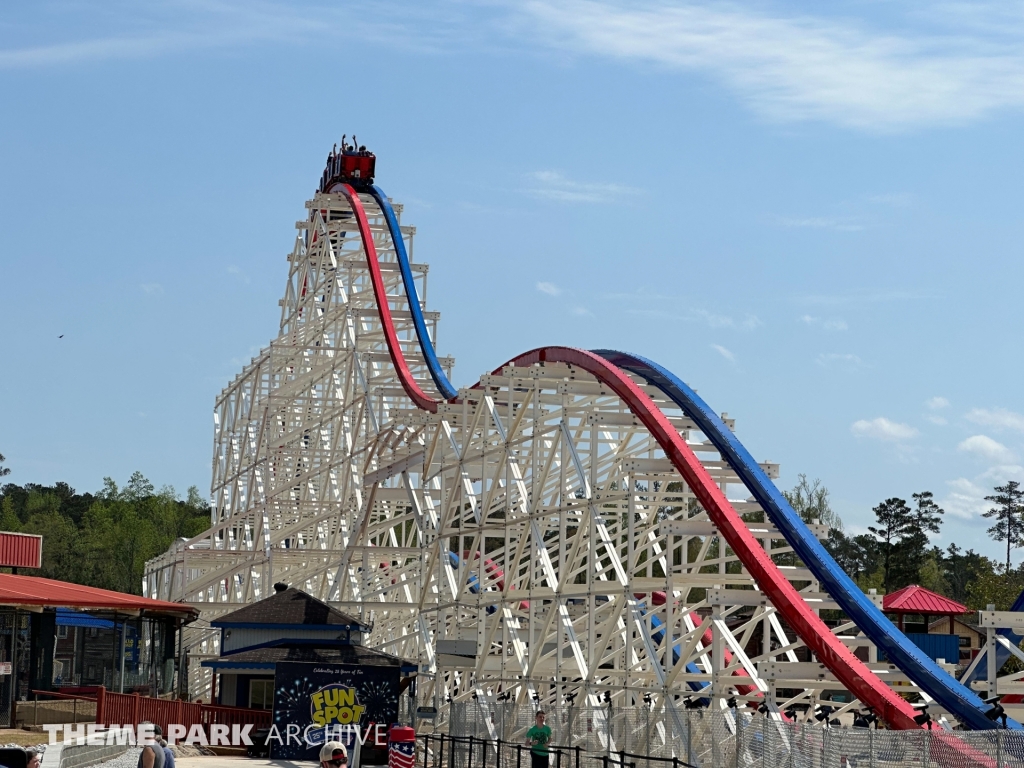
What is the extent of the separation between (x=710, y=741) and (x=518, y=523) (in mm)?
10308

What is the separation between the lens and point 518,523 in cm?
2692

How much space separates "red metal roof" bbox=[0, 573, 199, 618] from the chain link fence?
7.72 meters

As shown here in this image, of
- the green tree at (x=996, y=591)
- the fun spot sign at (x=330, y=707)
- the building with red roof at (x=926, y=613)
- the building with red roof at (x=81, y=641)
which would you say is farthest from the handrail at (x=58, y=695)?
the green tree at (x=996, y=591)

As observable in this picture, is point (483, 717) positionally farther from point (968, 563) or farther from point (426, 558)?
point (968, 563)

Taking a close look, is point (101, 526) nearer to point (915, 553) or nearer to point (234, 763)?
point (915, 553)

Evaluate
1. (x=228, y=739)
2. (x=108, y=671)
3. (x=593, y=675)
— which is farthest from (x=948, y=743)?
(x=108, y=671)

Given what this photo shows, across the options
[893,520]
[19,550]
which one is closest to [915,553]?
[893,520]

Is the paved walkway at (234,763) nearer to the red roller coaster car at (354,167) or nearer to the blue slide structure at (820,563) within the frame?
the blue slide structure at (820,563)

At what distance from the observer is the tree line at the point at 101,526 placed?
99.3m

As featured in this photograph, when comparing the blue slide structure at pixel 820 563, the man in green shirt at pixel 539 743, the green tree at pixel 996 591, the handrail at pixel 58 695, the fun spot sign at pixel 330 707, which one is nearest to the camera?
the blue slide structure at pixel 820 563

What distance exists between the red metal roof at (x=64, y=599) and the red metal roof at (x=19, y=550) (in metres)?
6.96

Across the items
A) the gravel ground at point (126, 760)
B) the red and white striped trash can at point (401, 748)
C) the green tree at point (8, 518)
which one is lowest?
the gravel ground at point (126, 760)

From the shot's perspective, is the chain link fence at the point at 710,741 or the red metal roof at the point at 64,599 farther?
the red metal roof at the point at 64,599

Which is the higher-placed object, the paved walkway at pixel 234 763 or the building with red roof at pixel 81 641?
the building with red roof at pixel 81 641
